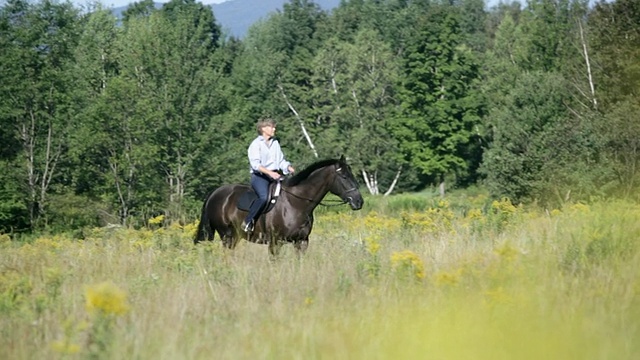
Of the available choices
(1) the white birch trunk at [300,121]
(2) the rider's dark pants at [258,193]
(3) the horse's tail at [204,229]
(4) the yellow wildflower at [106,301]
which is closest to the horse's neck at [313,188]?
(2) the rider's dark pants at [258,193]

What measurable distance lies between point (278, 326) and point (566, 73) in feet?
152

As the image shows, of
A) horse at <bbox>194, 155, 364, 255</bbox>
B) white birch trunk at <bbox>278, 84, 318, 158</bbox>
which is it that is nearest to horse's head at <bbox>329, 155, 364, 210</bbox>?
horse at <bbox>194, 155, 364, 255</bbox>

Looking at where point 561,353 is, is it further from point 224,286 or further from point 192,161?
point 192,161

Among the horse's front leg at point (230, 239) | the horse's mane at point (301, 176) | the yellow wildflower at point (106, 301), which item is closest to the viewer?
the yellow wildflower at point (106, 301)

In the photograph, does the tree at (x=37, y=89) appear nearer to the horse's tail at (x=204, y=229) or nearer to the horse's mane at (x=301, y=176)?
the horse's tail at (x=204, y=229)

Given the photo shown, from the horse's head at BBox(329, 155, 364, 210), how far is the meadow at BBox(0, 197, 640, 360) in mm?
1199

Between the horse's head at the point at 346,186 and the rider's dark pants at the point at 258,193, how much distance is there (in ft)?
3.10

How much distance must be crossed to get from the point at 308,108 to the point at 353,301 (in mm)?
64449

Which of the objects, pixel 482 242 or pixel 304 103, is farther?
pixel 304 103

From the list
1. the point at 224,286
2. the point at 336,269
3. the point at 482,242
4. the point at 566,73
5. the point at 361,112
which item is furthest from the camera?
the point at 361,112

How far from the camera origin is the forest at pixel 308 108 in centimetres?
4262

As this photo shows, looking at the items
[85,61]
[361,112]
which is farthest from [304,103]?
[85,61]

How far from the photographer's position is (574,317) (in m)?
7.44

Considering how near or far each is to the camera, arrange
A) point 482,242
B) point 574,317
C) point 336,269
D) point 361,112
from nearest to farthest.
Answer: point 574,317
point 336,269
point 482,242
point 361,112
